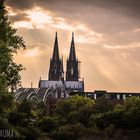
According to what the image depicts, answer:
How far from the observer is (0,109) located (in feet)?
112

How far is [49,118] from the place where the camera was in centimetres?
7019

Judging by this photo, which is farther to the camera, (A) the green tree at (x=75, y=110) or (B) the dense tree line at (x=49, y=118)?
(A) the green tree at (x=75, y=110)

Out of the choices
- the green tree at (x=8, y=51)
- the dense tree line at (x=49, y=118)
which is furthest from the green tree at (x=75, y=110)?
the green tree at (x=8, y=51)

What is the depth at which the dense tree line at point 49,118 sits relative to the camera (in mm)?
34031

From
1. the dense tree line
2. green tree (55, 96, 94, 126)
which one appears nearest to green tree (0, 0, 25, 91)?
the dense tree line

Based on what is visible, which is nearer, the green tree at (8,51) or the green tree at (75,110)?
the green tree at (8,51)

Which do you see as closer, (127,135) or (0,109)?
(0,109)

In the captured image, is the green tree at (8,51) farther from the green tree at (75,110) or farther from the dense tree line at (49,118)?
the green tree at (75,110)

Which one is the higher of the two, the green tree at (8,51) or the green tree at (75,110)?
the green tree at (8,51)

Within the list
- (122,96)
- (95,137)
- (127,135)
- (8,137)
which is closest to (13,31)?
(8,137)

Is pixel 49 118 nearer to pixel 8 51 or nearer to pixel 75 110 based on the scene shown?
pixel 75 110

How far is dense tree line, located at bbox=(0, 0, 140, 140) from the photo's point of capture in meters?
34.0

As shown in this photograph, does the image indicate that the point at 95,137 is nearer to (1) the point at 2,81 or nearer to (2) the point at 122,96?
(1) the point at 2,81

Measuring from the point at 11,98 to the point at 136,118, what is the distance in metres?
43.1
